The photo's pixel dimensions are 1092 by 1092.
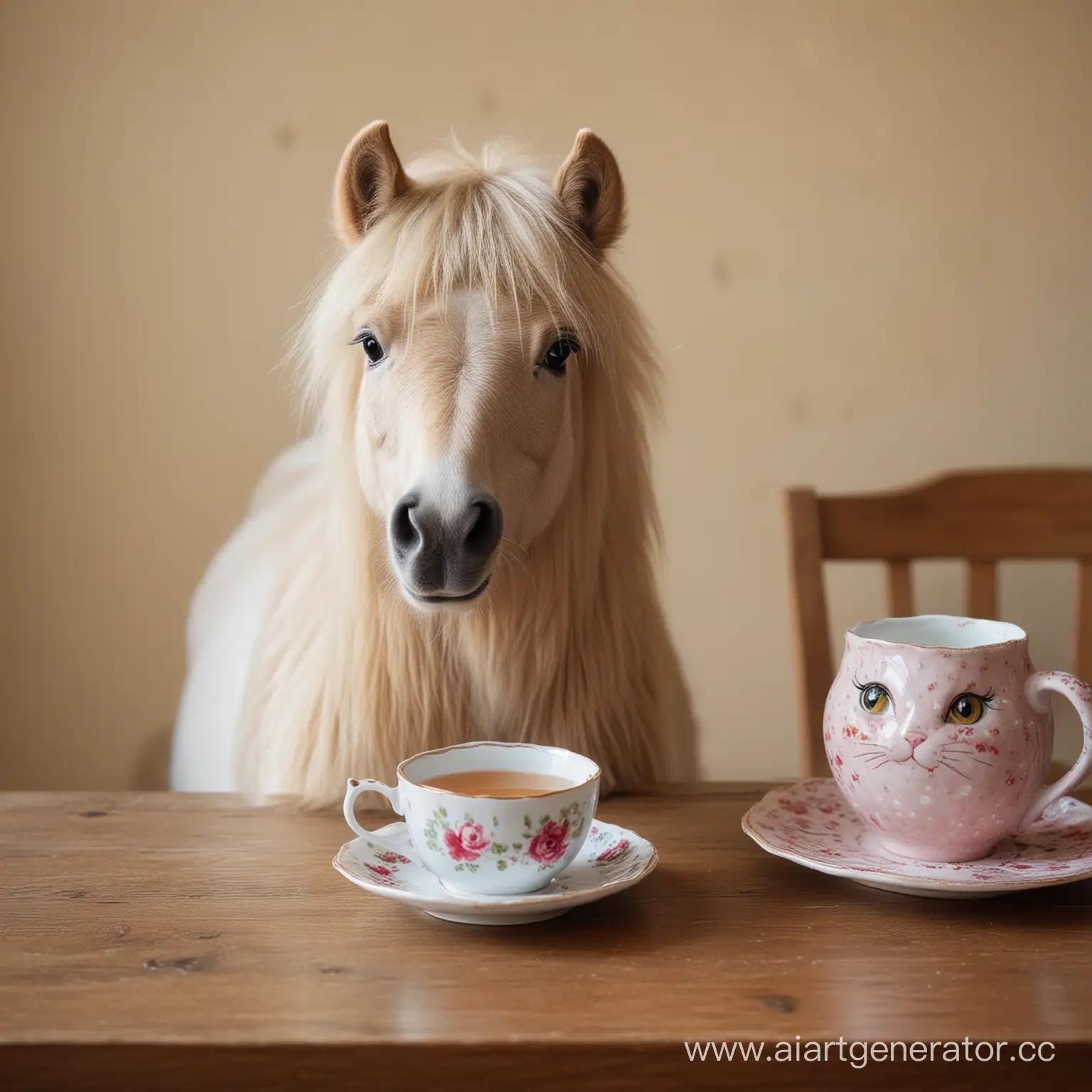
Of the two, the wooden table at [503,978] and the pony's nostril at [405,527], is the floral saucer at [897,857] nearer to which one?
the wooden table at [503,978]

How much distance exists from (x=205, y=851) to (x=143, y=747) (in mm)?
1226

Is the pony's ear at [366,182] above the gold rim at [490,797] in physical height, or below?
above

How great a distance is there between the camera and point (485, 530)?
802 millimetres

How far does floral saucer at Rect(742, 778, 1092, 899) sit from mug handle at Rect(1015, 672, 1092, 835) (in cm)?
4

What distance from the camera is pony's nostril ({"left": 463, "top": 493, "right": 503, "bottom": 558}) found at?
0.79 m

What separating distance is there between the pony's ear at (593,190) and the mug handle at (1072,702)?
520 millimetres

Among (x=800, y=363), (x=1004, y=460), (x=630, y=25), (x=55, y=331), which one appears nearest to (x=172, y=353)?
(x=55, y=331)

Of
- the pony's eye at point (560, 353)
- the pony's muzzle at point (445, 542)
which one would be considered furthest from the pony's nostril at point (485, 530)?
the pony's eye at point (560, 353)

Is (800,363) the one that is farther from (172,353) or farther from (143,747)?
(143,747)

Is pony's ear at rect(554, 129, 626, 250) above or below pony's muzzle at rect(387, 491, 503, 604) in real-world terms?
above

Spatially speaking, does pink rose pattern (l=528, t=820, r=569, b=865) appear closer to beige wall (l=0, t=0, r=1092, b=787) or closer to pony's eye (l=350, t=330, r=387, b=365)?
pony's eye (l=350, t=330, r=387, b=365)

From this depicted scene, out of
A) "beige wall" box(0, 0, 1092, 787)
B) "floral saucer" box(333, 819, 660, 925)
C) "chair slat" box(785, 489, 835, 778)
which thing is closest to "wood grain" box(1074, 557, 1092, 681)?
"chair slat" box(785, 489, 835, 778)

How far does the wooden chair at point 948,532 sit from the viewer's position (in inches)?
49.7

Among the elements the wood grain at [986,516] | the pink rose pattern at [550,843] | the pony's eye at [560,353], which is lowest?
the pink rose pattern at [550,843]
